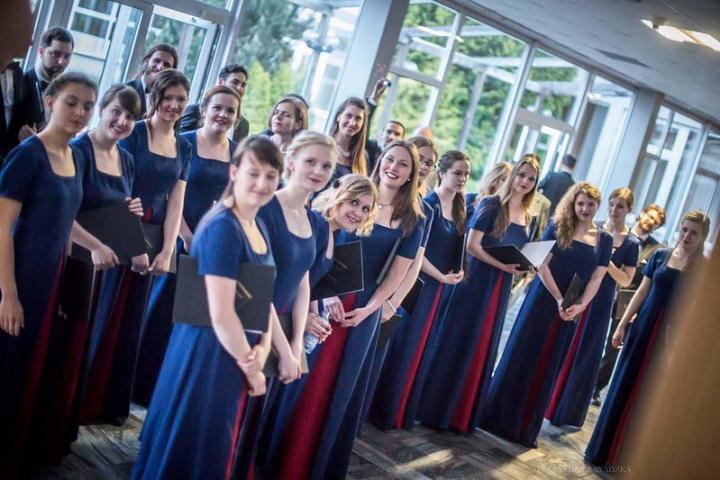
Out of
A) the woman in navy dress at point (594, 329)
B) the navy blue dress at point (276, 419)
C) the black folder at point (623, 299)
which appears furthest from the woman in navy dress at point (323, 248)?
the black folder at point (623, 299)

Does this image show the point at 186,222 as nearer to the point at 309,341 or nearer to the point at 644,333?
the point at 309,341

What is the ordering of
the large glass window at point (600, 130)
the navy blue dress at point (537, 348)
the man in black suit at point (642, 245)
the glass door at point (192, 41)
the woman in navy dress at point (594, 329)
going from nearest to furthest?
the navy blue dress at point (537, 348)
the woman in navy dress at point (594, 329)
the man in black suit at point (642, 245)
the glass door at point (192, 41)
the large glass window at point (600, 130)

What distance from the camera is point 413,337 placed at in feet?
14.5

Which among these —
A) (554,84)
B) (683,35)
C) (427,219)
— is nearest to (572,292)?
(427,219)

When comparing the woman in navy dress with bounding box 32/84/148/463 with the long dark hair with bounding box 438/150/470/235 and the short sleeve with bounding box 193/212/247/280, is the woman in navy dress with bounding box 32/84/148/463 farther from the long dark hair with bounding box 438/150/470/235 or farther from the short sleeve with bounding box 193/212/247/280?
the long dark hair with bounding box 438/150/470/235

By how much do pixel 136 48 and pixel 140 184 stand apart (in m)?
3.72

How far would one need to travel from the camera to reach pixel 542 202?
316 inches

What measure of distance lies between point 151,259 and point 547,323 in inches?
106

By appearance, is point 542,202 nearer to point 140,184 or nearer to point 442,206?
point 442,206

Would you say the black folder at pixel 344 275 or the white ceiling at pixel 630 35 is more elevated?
the white ceiling at pixel 630 35

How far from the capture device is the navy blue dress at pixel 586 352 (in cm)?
538

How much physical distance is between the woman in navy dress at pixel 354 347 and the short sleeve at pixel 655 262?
2122mm

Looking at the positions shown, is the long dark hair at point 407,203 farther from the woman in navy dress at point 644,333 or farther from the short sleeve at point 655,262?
the short sleeve at point 655,262

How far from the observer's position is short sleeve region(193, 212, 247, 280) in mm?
2070
